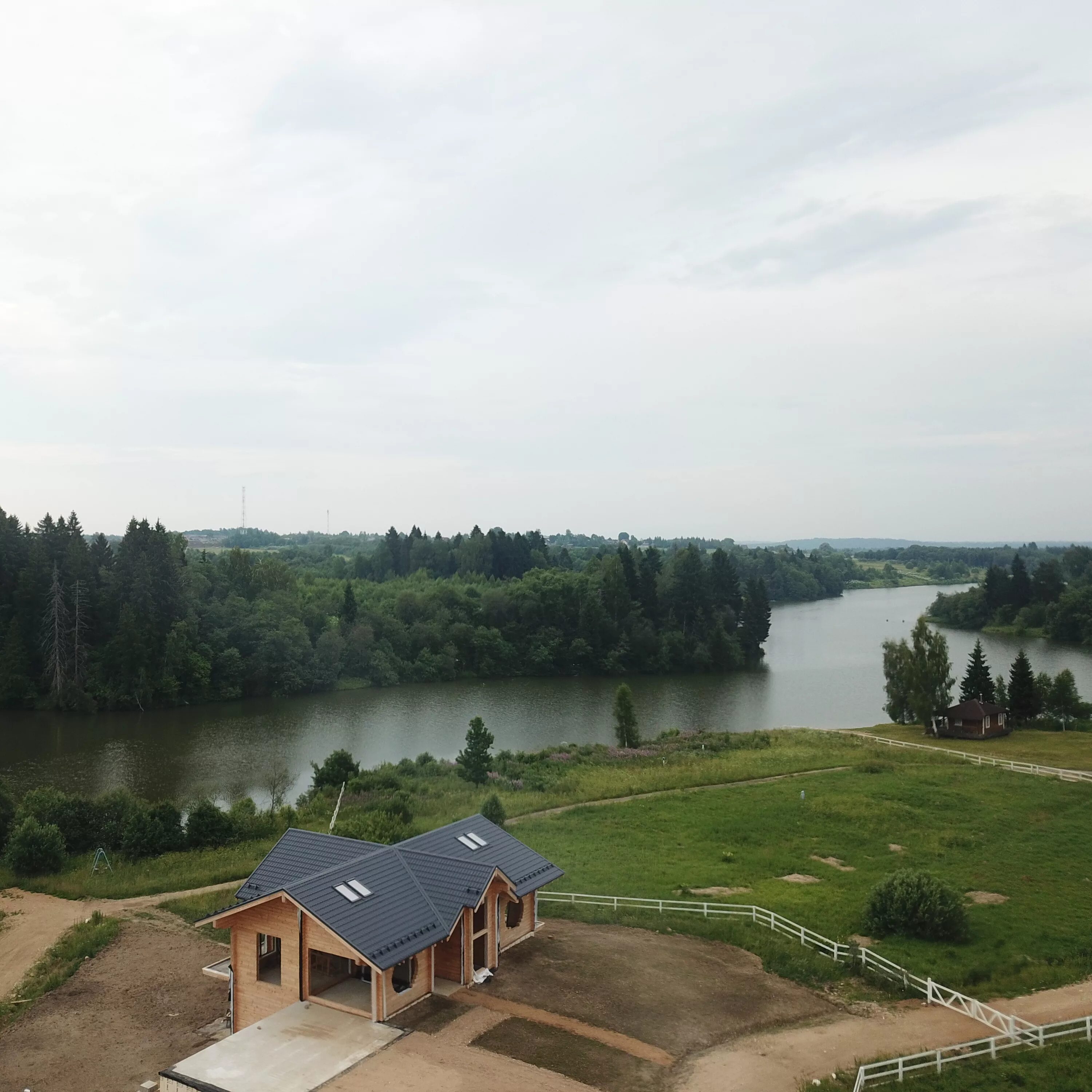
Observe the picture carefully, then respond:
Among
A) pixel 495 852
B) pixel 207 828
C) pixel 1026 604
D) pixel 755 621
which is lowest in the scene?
pixel 207 828

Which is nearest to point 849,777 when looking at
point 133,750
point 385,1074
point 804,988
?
point 804,988

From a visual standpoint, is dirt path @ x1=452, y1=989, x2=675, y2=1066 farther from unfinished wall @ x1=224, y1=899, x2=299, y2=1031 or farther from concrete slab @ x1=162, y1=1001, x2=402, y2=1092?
unfinished wall @ x1=224, y1=899, x2=299, y2=1031

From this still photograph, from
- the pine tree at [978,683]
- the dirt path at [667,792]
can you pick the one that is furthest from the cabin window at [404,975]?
the pine tree at [978,683]

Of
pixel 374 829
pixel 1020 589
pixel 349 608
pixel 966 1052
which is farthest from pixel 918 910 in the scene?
pixel 1020 589

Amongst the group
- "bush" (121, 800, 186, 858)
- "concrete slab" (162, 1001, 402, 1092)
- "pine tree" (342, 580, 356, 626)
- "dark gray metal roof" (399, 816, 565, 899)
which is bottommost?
"bush" (121, 800, 186, 858)

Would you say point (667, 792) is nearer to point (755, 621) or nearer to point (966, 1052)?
point (966, 1052)

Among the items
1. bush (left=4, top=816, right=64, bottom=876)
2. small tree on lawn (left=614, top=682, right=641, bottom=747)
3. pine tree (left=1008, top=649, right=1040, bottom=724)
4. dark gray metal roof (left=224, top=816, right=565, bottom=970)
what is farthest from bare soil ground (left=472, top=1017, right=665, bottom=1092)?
pine tree (left=1008, top=649, right=1040, bottom=724)

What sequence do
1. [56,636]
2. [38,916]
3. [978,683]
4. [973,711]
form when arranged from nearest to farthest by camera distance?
[38,916]
[973,711]
[978,683]
[56,636]
